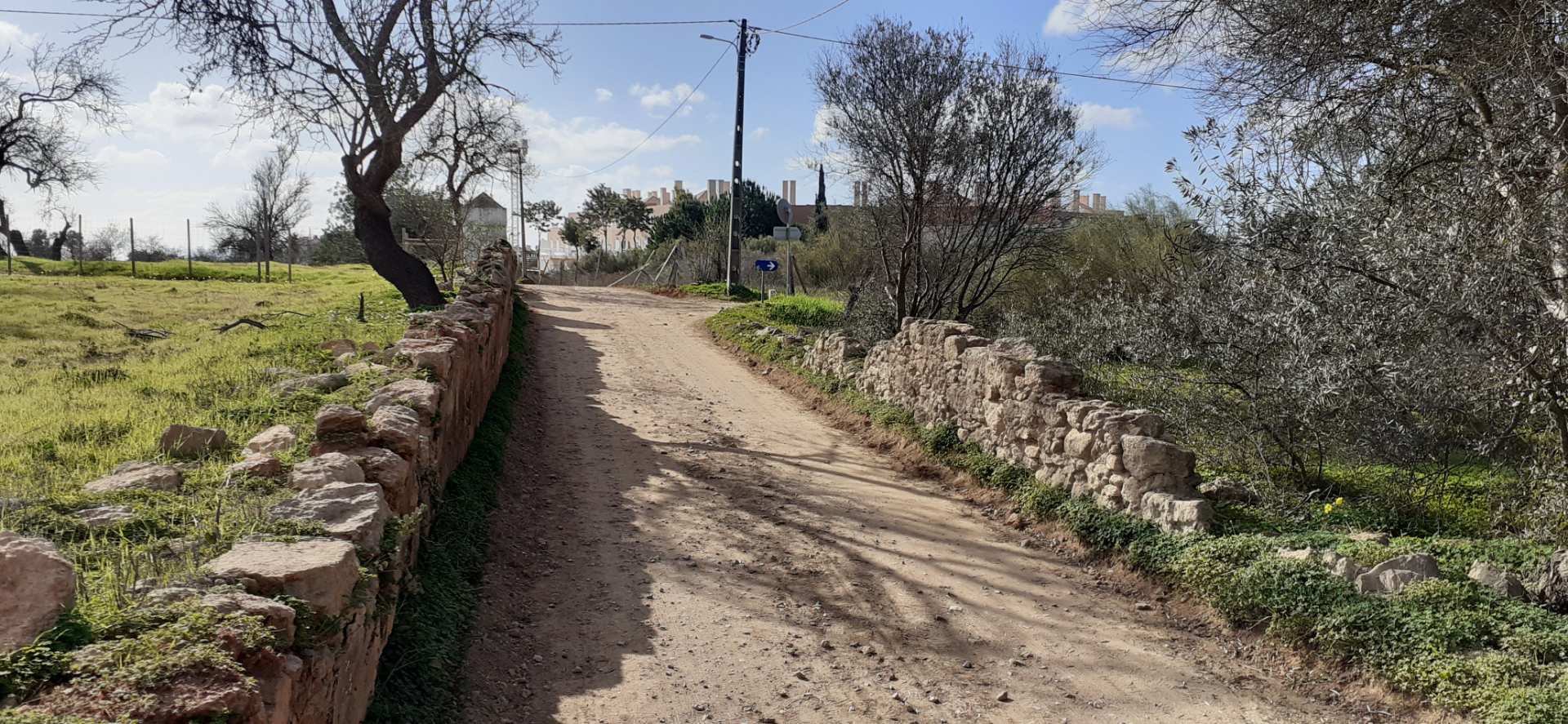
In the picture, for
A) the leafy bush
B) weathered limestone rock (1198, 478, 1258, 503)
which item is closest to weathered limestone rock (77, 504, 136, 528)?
weathered limestone rock (1198, 478, 1258, 503)

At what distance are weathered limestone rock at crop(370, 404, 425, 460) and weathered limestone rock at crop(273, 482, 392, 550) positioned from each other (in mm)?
844

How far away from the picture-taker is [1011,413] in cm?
824

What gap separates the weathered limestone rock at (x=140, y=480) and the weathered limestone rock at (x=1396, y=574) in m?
5.93

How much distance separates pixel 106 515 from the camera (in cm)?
392

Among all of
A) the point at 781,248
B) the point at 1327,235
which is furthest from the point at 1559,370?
the point at 781,248

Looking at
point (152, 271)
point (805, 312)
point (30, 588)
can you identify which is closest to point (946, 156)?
point (805, 312)

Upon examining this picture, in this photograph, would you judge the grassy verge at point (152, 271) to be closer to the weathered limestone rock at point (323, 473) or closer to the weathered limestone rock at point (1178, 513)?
the weathered limestone rock at point (323, 473)

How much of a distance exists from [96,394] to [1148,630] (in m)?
7.89

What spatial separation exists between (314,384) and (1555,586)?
771 cm

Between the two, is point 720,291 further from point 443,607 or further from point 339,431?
point 443,607

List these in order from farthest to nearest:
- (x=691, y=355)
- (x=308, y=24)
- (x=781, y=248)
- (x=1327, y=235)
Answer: (x=781, y=248), (x=691, y=355), (x=308, y=24), (x=1327, y=235)

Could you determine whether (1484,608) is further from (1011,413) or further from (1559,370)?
(1011,413)

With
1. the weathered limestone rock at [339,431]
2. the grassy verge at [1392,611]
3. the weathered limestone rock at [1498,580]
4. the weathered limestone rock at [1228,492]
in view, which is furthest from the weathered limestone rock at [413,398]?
the weathered limestone rock at [1498,580]

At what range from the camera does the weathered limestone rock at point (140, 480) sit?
4367 mm
